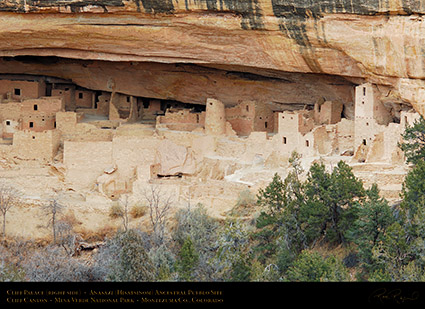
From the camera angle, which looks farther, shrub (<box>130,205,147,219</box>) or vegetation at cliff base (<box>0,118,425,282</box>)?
shrub (<box>130,205,147,219</box>)

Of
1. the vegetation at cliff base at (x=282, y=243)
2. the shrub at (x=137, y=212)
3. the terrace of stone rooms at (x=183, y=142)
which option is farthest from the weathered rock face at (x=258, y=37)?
the shrub at (x=137, y=212)

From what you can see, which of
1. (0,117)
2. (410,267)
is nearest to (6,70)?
(0,117)

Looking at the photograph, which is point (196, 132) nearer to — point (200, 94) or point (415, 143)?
point (200, 94)

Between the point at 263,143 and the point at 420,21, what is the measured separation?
5.71 meters

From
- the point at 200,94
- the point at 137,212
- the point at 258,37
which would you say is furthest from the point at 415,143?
the point at 200,94

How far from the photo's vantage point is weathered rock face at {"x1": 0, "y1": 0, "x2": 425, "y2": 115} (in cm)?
1923

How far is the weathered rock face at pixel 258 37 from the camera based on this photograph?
63.1 feet

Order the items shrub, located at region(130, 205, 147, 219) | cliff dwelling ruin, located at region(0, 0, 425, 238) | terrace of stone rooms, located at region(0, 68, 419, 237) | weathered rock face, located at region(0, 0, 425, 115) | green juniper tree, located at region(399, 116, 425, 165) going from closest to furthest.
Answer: green juniper tree, located at region(399, 116, 425, 165)
weathered rock face, located at region(0, 0, 425, 115)
cliff dwelling ruin, located at region(0, 0, 425, 238)
terrace of stone rooms, located at region(0, 68, 419, 237)
shrub, located at region(130, 205, 147, 219)

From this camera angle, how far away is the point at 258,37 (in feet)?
67.9

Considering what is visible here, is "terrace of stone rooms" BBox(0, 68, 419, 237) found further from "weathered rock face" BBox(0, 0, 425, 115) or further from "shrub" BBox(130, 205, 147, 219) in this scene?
"weathered rock face" BBox(0, 0, 425, 115)

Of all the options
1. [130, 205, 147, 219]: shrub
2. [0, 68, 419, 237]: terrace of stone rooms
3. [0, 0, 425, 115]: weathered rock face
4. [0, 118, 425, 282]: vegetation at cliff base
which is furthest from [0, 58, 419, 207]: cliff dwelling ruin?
[0, 118, 425, 282]: vegetation at cliff base

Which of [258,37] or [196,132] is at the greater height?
[258,37]

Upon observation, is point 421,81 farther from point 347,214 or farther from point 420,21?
point 347,214

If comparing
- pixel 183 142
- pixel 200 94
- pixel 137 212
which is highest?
pixel 200 94
